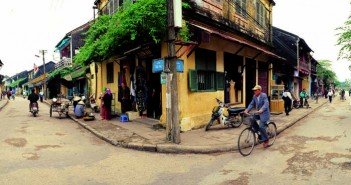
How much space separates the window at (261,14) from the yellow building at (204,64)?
6cm

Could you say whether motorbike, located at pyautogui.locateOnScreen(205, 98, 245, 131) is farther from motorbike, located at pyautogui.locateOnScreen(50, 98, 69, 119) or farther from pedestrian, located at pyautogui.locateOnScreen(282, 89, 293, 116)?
motorbike, located at pyautogui.locateOnScreen(50, 98, 69, 119)

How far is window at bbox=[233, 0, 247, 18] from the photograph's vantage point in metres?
16.4

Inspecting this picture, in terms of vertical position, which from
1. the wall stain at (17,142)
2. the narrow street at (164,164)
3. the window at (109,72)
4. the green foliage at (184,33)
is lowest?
the narrow street at (164,164)

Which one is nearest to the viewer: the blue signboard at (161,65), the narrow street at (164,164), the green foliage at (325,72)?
the narrow street at (164,164)

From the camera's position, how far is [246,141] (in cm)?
860

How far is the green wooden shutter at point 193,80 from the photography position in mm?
11776

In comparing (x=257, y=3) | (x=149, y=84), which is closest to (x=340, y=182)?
(x=149, y=84)

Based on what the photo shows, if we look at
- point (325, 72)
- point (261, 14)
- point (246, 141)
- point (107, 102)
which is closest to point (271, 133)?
point (246, 141)

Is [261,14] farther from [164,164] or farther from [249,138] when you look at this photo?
[164,164]

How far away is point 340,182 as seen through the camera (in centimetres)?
573

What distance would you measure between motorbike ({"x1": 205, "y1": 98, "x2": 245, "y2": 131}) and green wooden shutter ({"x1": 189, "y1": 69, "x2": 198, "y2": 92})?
108 cm

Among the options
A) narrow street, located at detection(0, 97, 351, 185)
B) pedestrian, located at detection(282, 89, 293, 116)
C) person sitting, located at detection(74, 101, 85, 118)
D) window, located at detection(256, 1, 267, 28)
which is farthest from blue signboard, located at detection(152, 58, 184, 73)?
window, located at detection(256, 1, 267, 28)

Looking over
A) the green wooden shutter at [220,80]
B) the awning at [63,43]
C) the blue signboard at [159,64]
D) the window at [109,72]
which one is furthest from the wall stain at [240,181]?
the awning at [63,43]

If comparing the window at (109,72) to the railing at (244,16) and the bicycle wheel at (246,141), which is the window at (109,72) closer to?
the railing at (244,16)
